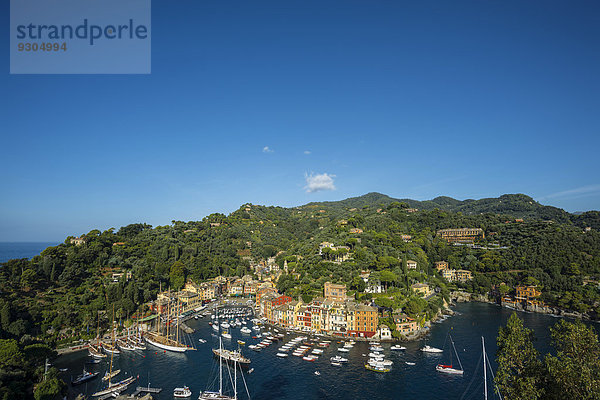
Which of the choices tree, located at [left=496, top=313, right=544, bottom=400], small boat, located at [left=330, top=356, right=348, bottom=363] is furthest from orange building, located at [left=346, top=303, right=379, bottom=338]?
tree, located at [left=496, top=313, right=544, bottom=400]

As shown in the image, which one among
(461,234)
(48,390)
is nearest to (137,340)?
(48,390)

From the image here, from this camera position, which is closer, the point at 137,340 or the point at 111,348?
the point at 111,348

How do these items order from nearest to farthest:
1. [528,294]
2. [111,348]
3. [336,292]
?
[111,348] → [336,292] → [528,294]

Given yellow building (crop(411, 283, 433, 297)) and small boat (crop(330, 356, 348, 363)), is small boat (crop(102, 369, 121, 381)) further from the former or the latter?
yellow building (crop(411, 283, 433, 297))

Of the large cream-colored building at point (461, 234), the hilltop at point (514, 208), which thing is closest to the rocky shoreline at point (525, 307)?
the large cream-colored building at point (461, 234)

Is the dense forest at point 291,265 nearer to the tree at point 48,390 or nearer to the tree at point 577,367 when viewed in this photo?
the tree at point 48,390

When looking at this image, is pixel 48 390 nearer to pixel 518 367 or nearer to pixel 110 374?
pixel 110 374
